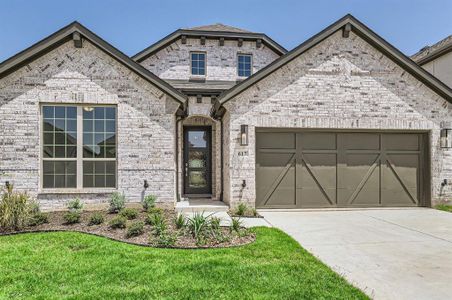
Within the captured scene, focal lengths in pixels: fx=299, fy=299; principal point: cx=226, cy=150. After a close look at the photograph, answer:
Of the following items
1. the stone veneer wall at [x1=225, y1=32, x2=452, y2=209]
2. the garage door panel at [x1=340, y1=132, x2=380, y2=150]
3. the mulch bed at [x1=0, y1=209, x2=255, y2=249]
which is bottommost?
the mulch bed at [x1=0, y1=209, x2=255, y2=249]

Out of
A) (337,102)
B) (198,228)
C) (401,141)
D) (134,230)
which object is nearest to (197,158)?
(337,102)

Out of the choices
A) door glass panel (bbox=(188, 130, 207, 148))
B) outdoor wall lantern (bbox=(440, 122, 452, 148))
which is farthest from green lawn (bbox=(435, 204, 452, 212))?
door glass panel (bbox=(188, 130, 207, 148))

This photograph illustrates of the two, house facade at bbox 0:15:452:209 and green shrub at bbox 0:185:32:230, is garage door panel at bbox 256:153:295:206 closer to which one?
house facade at bbox 0:15:452:209

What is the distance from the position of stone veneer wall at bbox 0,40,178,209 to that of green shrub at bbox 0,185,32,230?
5.22 ft

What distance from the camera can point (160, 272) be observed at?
4418 millimetres

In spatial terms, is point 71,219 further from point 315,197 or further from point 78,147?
point 315,197

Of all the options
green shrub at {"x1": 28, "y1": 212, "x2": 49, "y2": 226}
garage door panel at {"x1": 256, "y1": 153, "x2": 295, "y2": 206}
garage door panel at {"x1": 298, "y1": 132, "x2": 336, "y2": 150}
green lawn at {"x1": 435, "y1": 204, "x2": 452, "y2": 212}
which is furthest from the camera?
garage door panel at {"x1": 298, "y1": 132, "x2": 336, "y2": 150}

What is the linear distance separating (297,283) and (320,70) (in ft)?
25.2

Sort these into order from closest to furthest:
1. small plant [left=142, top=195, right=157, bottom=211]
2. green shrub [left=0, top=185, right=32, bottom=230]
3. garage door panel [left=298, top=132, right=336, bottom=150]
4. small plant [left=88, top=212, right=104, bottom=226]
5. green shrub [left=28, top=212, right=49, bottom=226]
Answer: green shrub [left=0, top=185, right=32, bottom=230] < green shrub [left=28, top=212, right=49, bottom=226] < small plant [left=88, top=212, right=104, bottom=226] < small plant [left=142, top=195, right=157, bottom=211] < garage door panel [left=298, top=132, right=336, bottom=150]

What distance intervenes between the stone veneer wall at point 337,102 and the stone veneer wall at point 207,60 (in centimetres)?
500

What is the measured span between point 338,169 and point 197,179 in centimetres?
547

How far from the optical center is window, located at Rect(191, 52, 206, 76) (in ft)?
46.8

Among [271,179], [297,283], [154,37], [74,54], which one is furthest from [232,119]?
[154,37]

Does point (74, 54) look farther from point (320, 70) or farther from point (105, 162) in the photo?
point (320, 70)
